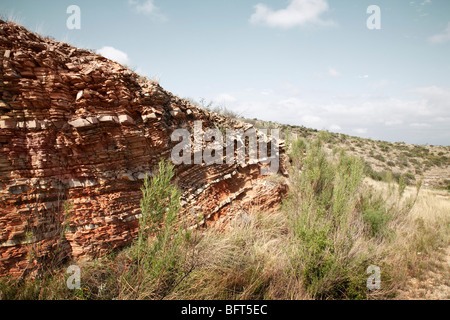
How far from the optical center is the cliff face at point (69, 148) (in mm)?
2967

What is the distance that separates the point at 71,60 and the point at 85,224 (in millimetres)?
2703

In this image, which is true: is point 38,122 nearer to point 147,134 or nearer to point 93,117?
point 93,117

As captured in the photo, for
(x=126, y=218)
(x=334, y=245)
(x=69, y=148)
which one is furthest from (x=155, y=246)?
(x=334, y=245)

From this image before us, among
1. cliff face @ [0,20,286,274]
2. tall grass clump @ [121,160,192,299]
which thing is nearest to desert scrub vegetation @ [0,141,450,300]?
tall grass clump @ [121,160,192,299]

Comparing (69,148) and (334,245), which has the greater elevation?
(69,148)

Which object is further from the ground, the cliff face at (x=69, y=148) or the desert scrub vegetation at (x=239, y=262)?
the cliff face at (x=69, y=148)

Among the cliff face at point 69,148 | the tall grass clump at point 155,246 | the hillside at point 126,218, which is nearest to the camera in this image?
the tall grass clump at point 155,246

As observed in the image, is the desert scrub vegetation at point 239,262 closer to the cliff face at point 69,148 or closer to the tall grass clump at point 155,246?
the tall grass clump at point 155,246

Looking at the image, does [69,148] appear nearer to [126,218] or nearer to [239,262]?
[126,218]

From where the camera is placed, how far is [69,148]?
343cm

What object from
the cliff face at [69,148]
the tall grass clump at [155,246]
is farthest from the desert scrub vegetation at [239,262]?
the cliff face at [69,148]

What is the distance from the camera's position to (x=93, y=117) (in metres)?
3.52

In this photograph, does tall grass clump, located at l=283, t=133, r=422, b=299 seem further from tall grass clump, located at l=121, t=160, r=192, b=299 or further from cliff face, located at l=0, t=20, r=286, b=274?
cliff face, located at l=0, t=20, r=286, b=274
